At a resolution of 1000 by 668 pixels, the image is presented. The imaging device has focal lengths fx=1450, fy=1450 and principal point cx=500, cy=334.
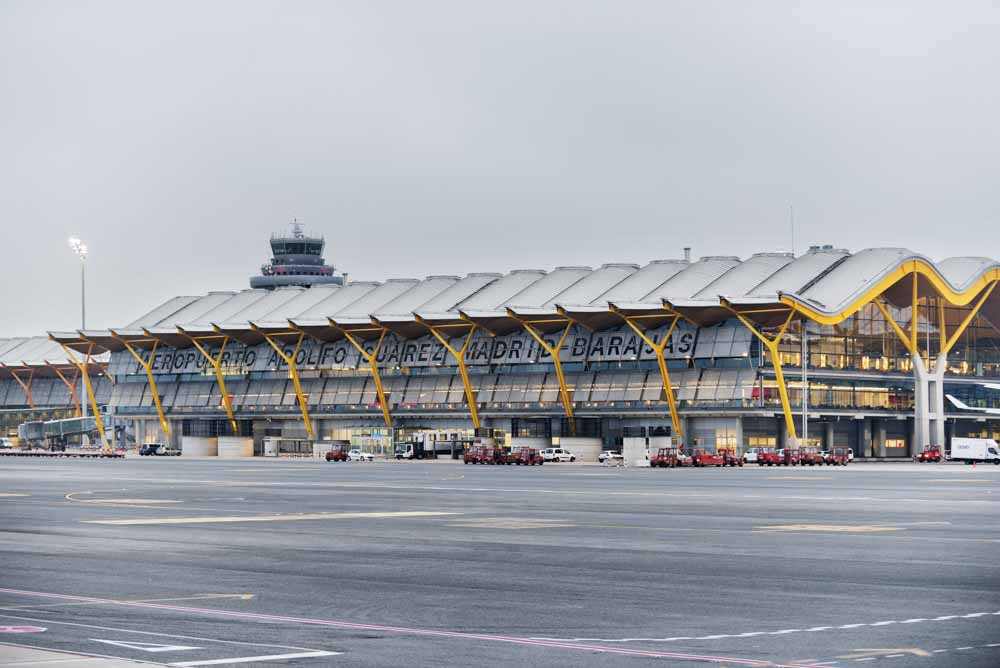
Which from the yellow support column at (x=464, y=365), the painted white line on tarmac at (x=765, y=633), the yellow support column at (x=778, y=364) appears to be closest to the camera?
the painted white line on tarmac at (x=765, y=633)

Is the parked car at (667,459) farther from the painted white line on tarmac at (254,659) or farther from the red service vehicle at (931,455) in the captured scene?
the painted white line on tarmac at (254,659)

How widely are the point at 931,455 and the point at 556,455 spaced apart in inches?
1302

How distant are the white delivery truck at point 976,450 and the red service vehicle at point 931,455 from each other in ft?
12.9

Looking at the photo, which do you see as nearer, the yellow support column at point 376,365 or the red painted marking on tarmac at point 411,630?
the red painted marking on tarmac at point 411,630

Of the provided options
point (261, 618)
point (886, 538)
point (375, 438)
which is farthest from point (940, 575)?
point (375, 438)

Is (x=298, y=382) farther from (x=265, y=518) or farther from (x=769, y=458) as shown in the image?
(x=265, y=518)

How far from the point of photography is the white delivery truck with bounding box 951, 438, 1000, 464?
4665 inches

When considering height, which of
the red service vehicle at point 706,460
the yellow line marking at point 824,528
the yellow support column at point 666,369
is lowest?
the yellow line marking at point 824,528

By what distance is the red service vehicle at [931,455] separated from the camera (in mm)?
124062

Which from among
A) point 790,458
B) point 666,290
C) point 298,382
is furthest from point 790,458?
point 298,382

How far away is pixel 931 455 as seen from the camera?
12406 centimetres

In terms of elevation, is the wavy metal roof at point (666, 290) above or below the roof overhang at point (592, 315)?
above

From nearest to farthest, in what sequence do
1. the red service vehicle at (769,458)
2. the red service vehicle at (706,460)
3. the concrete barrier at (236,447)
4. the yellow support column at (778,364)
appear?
the red service vehicle at (706,460) < the red service vehicle at (769,458) < the yellow support column at (778,364) < the concrete barrier at (236,447)

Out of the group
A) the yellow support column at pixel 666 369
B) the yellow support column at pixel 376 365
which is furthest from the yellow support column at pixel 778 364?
the yellow support column at pixel 376 365
